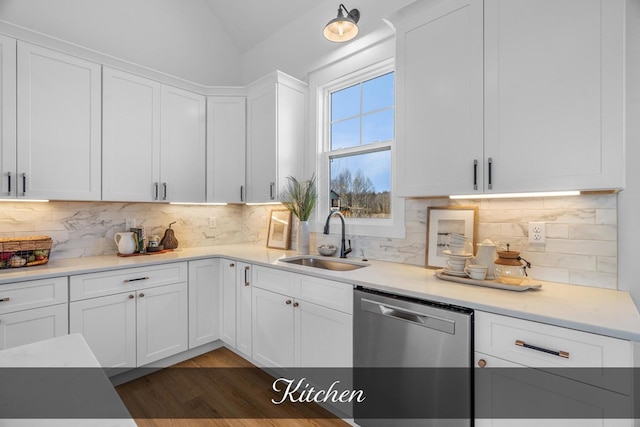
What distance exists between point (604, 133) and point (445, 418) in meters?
1.42

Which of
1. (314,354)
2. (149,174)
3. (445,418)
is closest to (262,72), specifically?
(149,174)

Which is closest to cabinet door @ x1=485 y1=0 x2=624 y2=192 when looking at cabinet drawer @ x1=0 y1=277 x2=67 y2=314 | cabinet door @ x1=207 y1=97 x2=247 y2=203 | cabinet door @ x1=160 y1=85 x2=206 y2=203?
cabinet door @ x1=207 y1=97 x2=247 y2=203

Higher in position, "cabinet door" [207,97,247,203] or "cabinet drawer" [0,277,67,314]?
"cabinet door" [207,97,247,203]

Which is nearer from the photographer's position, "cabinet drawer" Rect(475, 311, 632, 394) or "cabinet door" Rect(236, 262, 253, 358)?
"cabinet drawer" Rect(475, 311, 632, 394)

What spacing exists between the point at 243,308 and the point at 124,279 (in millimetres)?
917

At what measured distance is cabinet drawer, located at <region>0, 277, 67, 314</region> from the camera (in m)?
1.85

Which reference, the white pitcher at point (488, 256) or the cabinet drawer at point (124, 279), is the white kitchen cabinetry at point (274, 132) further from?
the white pitcher at point (488, 256)

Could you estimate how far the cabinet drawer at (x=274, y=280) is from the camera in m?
2.17

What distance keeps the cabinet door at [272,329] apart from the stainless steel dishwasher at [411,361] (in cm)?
59

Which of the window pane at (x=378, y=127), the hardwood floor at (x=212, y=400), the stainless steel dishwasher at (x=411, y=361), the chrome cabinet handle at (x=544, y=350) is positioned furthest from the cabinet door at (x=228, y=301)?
the chrome cabinet handle at (x=544, y=350)

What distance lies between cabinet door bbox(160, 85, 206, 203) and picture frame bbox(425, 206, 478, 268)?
2194mm

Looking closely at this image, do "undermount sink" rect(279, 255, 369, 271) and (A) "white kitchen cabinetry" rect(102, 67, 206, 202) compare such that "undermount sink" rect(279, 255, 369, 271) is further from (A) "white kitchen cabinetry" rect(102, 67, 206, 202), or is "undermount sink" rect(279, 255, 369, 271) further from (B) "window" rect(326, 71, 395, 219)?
(A) "white kitchen cabinetry" rect(102, 67, 206, 202)

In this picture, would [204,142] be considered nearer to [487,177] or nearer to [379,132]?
[379,132]

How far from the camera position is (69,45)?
2270mm
